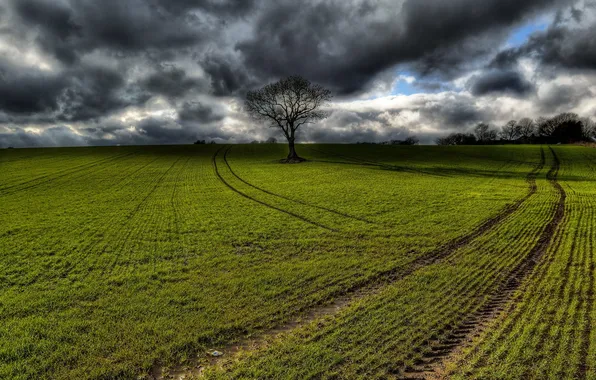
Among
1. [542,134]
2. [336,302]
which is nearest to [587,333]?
[336,302]

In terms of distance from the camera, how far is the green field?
7.70m

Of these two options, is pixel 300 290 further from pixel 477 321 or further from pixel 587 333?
pixel 587 333

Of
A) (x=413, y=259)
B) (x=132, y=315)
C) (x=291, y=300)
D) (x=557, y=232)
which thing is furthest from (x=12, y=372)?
(x=557, y=232)

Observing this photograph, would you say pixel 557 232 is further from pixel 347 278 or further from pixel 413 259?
pixel 347 278

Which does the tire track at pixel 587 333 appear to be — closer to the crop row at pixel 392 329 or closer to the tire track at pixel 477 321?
the tire track at pixel 477 321

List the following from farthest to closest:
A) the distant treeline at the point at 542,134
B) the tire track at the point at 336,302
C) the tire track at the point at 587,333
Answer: the distant treeline at the point at 542,134 → the tire track at the point at 336,302 → the tire track at the point at 587,333

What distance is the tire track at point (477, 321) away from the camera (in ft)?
24.3

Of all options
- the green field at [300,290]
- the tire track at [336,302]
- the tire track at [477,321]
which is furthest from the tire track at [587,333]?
the tire track at [336,302]

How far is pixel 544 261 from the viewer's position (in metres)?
13.7

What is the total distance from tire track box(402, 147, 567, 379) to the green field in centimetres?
5

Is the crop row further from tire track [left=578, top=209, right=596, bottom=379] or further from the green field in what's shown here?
tire track [left=578, top=209, right=596, bottom=379]

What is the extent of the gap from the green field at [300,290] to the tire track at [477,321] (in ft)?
0.18

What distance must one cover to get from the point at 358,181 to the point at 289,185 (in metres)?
8.59

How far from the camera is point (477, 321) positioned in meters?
9.25
